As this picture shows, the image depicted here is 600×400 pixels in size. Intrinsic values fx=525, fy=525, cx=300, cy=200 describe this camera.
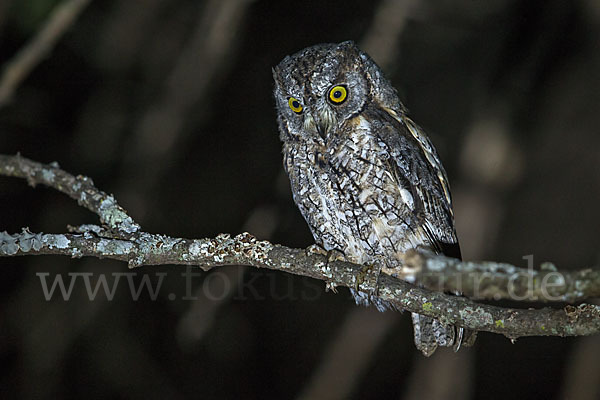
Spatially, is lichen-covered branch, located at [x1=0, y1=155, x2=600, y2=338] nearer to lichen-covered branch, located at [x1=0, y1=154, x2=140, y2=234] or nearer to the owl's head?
lichen-covered branch, located at [x1=0, y1=154, x2=140, y2=234]

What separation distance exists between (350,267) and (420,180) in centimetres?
71

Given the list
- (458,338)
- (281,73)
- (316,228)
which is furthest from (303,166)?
(458,338)

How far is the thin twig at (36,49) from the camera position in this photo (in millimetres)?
2623

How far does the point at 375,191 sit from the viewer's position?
89.8 inches

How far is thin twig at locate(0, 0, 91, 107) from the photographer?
2623 mm

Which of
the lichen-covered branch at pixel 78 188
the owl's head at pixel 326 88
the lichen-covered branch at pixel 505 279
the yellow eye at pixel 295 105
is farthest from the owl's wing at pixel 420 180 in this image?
the lichen-covered branch at pixel 505 279

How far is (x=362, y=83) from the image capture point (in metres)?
→ 2.58

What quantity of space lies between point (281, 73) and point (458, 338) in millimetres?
1507

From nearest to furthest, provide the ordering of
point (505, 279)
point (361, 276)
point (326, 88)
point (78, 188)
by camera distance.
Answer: point (505, 279), point (361, 276), point (78, 188), point (326, 88)

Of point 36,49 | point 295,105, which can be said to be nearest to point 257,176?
point 295,105

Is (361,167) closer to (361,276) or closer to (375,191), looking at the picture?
(375,191)

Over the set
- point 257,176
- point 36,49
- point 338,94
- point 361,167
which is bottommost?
point 361,167

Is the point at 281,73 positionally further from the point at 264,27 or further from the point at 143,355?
the point at 143,355

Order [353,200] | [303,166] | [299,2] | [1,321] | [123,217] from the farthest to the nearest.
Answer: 1. [299,2]
2. [1,321]
3. [303,166]
4. [353,200]
5. [123,217]
